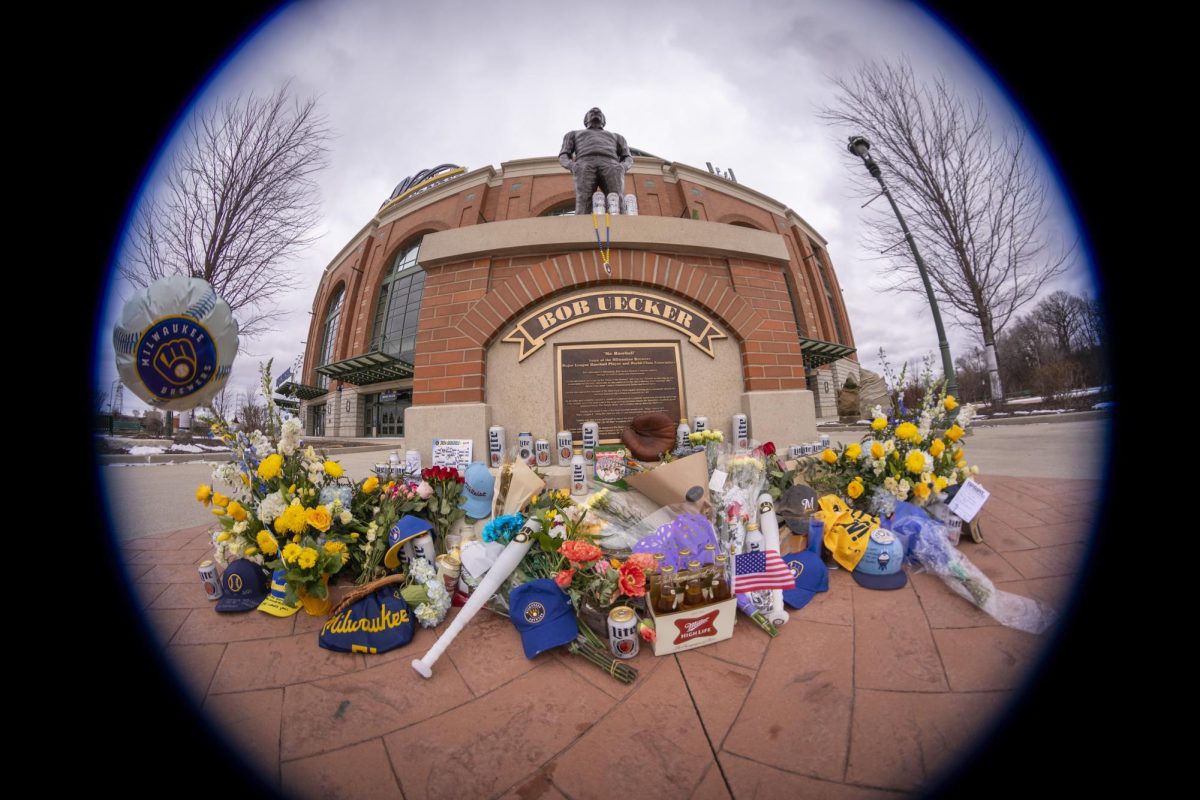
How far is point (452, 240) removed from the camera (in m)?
4.24

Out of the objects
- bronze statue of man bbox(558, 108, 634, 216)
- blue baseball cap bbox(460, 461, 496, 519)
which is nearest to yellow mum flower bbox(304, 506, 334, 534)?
blue baseball cap bbox(460, 461, 496, 519)

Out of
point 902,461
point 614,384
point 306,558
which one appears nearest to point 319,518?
point 306,558

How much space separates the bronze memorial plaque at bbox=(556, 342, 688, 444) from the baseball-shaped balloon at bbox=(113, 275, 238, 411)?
103 inches

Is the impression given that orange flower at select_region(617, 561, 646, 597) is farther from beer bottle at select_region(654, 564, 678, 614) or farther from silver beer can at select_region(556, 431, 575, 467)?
silver beer can at select_region(556, 431, 575, 467)

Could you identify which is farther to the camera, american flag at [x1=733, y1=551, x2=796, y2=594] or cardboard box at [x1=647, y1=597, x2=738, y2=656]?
american flag at [x1=733, y1=551, x2=796, y2=594]

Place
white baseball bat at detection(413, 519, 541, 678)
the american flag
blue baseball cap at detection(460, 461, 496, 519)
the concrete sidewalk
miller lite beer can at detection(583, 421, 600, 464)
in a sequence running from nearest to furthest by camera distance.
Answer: the concrete sidewalk < white baseball bat at detection(413, 519, 541, 678) < the american flag < blue baseball cap at detection(460, 461, 496, 519) < miller lite beer can at detection(583, 421, 600, 464)

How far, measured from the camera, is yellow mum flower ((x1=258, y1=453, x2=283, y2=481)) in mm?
2154

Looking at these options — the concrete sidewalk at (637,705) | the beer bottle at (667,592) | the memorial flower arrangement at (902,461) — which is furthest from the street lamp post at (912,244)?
the beer bottle at (667,592)

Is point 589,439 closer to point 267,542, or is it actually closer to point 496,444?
point 496,444

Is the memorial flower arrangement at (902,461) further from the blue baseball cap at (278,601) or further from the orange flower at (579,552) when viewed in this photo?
the blue baseball cap at (278,601)

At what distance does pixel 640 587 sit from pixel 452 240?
4.13 meters

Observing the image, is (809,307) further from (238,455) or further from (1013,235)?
(238,455)

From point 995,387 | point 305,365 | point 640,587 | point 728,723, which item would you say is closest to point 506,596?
point 640,587

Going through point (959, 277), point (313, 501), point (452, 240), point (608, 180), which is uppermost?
point (608, 180)
